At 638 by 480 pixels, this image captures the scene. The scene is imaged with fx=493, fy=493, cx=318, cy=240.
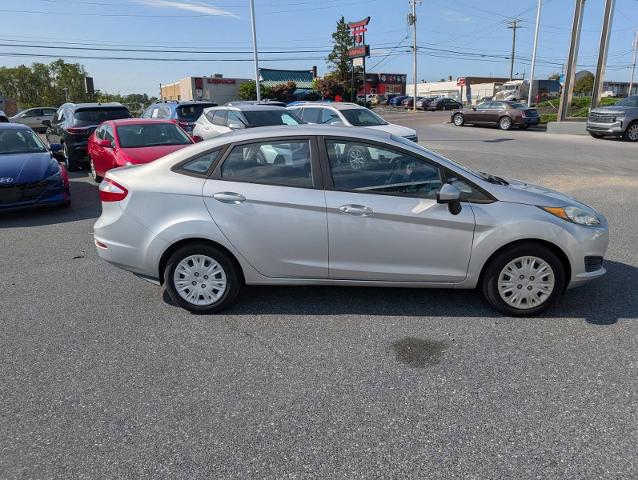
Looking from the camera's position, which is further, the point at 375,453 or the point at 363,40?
the point at 363,40

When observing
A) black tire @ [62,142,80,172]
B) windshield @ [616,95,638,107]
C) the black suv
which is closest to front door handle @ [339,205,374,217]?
the black suv

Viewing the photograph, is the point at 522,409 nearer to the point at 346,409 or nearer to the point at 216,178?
the point at 346,409

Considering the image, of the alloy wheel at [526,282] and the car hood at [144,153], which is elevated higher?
the car hood at [144,153]

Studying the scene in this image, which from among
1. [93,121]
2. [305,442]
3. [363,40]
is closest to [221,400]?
[305,442]

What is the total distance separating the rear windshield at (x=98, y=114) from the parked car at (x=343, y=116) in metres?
5.04

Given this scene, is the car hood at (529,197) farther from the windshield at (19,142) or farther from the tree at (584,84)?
the tree at (584,84)

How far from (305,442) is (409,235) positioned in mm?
1951

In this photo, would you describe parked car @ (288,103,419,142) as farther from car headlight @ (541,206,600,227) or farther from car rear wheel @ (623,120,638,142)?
car rear wheel @ (623,120,638,142)

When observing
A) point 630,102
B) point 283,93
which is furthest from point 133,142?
point 283,93

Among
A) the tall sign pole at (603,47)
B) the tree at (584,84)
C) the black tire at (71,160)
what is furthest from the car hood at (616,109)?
the tree at (584,84)

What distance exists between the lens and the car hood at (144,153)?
9016mm

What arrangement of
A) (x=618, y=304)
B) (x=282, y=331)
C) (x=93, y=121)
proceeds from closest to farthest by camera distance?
(x=282, y=331), (x=618, y=304), (x=93, y=121)

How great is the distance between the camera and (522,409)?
3.00 metres

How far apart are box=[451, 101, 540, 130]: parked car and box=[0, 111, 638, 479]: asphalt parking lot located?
22.5 metres
